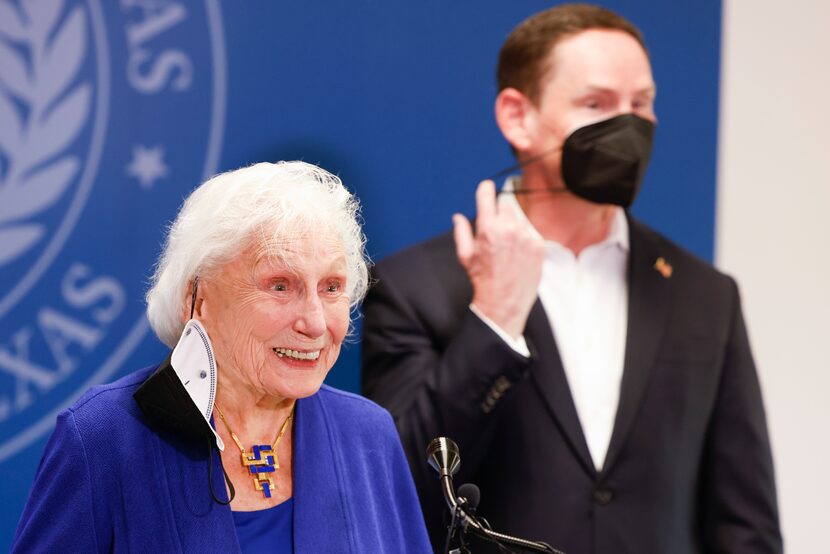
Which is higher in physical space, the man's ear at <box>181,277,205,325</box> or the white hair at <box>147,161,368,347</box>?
the white hair at <box>147,161,368,347</box>

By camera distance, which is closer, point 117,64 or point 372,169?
point 117,64

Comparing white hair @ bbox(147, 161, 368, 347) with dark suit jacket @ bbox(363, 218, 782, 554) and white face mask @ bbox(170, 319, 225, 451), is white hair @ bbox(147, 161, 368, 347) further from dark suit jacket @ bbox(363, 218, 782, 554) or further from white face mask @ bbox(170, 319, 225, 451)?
dark suit jacket @ bbox(363, 218, 782, 554)

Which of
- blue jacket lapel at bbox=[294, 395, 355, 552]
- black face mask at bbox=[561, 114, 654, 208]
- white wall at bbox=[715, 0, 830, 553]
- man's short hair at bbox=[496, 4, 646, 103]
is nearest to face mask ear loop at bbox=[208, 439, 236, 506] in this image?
blue jacket lapel at bbox=[294, 395, 355, 552]

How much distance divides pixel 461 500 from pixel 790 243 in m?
2.68

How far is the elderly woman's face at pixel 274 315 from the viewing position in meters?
2.03

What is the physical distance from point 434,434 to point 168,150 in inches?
43.3

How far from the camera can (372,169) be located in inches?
139

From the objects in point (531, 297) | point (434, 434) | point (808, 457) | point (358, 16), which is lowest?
point (808, 457)

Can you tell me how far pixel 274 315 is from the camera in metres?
2.04

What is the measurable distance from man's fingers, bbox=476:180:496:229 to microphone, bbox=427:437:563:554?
1.14 metres

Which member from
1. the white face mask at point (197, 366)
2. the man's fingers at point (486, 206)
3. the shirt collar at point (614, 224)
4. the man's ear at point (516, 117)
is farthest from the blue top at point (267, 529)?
the man's ear at point (516, 117)

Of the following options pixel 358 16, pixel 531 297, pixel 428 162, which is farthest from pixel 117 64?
pixel 531 297

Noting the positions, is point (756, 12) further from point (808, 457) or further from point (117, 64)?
point (117, 64)

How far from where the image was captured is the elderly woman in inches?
75.7
